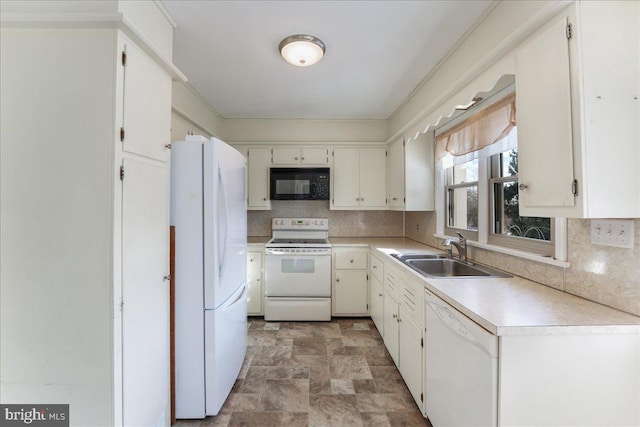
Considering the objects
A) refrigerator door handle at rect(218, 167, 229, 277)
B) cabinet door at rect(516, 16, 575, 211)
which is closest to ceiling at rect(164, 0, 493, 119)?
cabinet door at rect(516, 16, 575, 211)

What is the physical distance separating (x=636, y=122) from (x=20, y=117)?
8.25 feet

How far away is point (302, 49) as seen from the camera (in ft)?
6.10

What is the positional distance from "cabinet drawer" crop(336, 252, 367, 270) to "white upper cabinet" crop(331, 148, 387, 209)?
0.66 m

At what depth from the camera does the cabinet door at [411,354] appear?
1716mm

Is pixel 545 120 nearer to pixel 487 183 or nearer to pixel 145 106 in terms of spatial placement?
pixel 487 183

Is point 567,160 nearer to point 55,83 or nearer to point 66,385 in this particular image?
point 55,83

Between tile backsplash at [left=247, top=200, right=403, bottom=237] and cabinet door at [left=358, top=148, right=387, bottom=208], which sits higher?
cabinet door at [left=358, top=148, right=387, bottom=208]

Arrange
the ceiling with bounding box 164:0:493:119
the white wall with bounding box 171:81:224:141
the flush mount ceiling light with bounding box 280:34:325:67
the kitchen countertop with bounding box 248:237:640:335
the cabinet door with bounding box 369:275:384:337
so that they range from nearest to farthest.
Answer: the kitchen countertop with bounding box 248:237:640:335 → the ceiling with bounding box 164:0:493:119 → the flush mount ceiling light with bounding box 280:34:325:67 → the white wall with bounding box 171:81:224:141 → the cabinet door with bounding box 369:275:384:337

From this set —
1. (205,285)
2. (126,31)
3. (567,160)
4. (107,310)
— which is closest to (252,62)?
(126,31)

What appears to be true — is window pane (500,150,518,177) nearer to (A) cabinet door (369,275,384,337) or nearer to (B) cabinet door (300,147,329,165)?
(A) cabinet door (369,275,384,337)

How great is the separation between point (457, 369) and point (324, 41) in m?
2.16

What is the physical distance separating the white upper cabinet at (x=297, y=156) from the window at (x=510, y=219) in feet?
6.39

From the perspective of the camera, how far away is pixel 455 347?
1287mm

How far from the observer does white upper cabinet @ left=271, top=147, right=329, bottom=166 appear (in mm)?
3449
